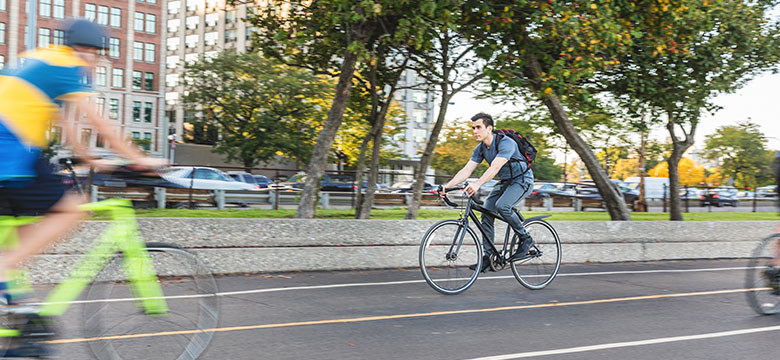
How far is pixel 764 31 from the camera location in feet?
60.5

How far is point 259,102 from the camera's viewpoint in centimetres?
5488

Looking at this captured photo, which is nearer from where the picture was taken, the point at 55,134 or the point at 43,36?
the point at 55,134

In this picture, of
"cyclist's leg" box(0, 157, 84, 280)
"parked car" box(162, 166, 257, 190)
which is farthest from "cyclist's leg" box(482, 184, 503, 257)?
"parked car" box(162, 166, 257, 190)

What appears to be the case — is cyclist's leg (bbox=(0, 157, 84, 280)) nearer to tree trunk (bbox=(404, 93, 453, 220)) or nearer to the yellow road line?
the yellow road line

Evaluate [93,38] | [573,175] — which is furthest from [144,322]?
[573,175]

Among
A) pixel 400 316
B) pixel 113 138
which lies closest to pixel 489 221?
pixel 400 316

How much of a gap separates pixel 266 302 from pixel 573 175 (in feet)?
398

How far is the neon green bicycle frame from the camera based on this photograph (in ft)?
12.7

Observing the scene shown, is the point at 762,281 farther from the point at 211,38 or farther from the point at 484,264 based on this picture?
the point at 211,38

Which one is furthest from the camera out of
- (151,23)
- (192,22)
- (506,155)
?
(192,22)

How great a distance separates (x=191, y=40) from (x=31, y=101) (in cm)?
9171

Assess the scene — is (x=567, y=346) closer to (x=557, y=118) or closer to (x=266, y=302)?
(x=266, y=302)

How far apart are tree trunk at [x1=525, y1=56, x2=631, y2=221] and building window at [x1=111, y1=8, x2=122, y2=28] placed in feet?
208

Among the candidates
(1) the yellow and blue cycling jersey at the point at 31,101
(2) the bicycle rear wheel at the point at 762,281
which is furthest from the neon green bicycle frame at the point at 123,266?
(2) the bicycle rear wheel at the point at 762,281
